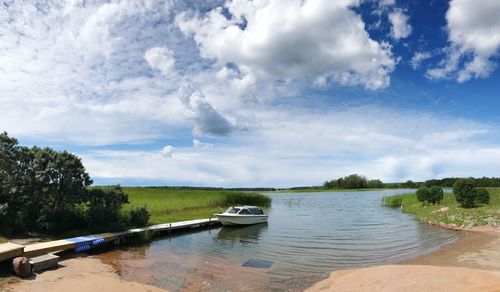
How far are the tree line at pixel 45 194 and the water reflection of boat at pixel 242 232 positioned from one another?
24.1ft

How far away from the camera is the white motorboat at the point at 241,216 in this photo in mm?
31641

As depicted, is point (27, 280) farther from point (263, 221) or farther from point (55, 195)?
point (263, 221)

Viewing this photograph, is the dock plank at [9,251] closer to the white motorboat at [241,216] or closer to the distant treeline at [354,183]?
the white motorboat at [241,216]

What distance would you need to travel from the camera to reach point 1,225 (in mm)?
19125

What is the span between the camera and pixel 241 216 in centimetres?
3244

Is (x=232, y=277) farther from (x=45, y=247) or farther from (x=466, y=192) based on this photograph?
(x=466, y=192)

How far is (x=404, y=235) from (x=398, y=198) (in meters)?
33.6

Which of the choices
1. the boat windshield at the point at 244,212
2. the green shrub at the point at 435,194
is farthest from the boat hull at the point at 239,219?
the green shrub at the point at 435,194

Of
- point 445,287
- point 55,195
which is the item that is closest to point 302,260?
point 445,287

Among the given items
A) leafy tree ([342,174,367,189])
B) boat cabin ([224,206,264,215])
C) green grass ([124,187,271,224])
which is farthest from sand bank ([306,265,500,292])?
leafy tree ([342,174,367,189])

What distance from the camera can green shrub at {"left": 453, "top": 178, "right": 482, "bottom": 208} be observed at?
37.3 meters

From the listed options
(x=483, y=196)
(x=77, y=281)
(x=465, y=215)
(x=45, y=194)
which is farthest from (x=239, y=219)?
(x=483, y=196)

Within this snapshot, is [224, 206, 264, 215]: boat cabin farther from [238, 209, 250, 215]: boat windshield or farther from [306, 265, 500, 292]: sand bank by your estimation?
[306, 265, 500, 292]: sand bank

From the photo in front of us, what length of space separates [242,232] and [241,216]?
11.0ft
